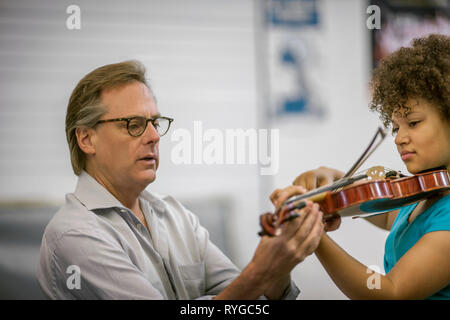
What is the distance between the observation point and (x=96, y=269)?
3.61 feet

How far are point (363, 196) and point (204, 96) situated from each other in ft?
2.85

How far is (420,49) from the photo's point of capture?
49.2 inches

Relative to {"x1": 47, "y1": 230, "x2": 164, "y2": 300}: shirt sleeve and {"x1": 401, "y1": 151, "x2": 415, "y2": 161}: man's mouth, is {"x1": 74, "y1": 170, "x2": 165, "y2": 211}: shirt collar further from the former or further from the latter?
{"x1": 401, "y1": 151, "x2": 415, "y2": 161}: man's mouth

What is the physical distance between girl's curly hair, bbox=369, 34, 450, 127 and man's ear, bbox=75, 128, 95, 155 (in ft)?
2.81

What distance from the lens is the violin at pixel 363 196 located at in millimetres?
957

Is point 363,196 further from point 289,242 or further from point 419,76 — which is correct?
point 419,76

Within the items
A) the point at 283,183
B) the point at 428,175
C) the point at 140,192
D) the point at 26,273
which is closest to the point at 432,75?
the point at 428,175

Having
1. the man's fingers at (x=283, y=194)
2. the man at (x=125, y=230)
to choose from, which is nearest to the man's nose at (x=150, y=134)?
the man at (x=125, y=230)

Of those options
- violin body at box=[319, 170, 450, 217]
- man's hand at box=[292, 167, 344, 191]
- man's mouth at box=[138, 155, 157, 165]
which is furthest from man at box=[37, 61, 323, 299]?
man's hand at box=[292, 167, 344, 191]

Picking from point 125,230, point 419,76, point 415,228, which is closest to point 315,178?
point 415,228

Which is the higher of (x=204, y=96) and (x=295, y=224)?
(x=204, y=96)

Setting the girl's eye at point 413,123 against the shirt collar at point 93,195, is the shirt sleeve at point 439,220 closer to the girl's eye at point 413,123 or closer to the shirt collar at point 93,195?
the girl's eye at point 413,123

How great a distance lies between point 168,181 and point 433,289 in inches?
36.0
